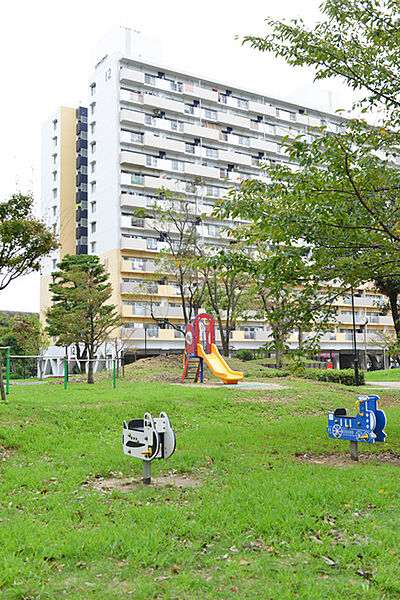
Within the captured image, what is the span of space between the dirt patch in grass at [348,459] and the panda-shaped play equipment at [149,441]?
8.52 ft

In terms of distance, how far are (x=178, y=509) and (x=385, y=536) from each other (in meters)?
2.07

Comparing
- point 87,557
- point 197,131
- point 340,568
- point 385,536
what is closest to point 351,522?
point 385,536

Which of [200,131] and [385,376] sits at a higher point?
[200,131]

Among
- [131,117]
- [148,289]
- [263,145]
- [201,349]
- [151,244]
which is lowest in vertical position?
[201,349]

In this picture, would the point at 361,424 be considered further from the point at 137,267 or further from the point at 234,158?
the point at 234,158

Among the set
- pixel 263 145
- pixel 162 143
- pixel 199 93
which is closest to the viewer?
pixel 162 143

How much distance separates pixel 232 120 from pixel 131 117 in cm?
1203

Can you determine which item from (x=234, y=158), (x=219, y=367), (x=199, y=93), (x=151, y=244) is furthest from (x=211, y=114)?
(x=219, y=367)

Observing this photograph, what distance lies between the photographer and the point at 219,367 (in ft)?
72.3

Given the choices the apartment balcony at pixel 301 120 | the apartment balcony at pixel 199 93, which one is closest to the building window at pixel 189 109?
the apartment balcony at pixel 199 93

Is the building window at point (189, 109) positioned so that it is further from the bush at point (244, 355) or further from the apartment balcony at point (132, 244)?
the bush at point (244, 355)

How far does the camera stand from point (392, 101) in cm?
870

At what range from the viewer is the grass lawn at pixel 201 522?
387cm

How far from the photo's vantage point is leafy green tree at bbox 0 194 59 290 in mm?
12219
